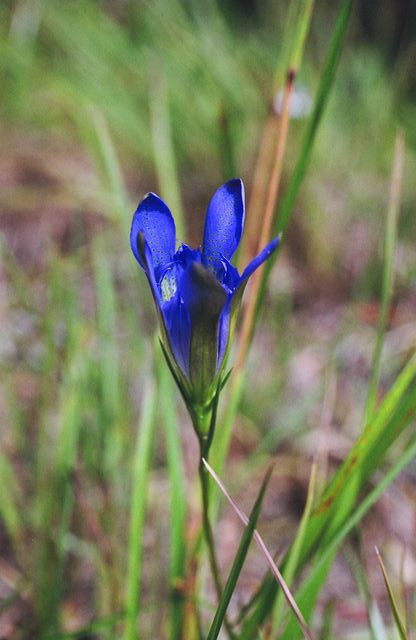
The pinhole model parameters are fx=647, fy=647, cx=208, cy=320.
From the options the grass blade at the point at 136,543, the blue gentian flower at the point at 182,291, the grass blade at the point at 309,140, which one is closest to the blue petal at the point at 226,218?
the blue gentian flower at the point at 182,291

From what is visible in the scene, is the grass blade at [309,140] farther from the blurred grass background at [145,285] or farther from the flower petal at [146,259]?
the flower petal at [146,259]

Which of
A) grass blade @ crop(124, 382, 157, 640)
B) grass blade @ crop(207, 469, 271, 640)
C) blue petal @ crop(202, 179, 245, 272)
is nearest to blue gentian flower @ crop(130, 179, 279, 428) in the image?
blue petal @ crop(202, 179, 245, 272)

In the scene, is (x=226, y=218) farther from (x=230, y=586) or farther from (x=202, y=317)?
(x=230, y=586)

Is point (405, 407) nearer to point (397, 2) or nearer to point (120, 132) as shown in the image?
point (120, 132)

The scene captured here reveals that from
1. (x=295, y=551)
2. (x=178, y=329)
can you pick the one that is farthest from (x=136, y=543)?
(x=178, y=329)

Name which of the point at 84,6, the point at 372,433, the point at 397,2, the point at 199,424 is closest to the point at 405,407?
the point at 372,433

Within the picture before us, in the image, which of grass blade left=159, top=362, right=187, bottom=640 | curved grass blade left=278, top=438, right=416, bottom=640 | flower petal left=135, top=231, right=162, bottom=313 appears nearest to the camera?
flower petal left=135, top=231, right=162, bottom=313

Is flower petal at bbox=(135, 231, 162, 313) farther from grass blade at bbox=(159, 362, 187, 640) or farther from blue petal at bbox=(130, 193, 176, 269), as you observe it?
grass blade at bbox=(159, 362, 187, 640)
